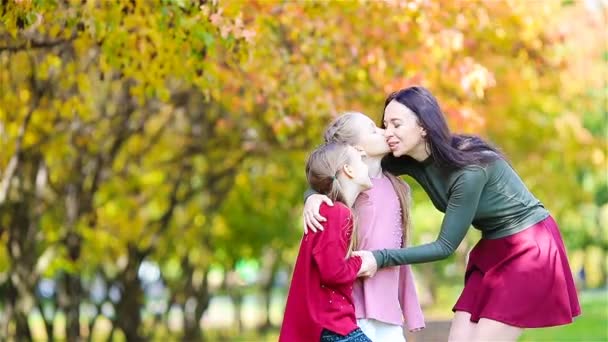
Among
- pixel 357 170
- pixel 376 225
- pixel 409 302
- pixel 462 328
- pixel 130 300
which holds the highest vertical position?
pixel 357 170

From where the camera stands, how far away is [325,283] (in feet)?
20.8

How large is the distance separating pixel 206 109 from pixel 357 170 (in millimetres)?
10650

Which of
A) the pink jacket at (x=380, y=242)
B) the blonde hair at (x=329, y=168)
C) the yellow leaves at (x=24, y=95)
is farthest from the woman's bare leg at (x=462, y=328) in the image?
the yellow leaves at (x=24, y=95)

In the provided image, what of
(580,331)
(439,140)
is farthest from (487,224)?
(580,331)

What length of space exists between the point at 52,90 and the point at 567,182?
1667cm

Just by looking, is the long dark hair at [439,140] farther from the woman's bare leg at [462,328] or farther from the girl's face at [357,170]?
the woman's bare leg at [462,328]

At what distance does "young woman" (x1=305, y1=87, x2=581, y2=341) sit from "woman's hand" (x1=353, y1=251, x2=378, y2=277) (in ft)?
0.78

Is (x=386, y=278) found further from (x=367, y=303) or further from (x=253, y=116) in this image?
(x=253, y=116)

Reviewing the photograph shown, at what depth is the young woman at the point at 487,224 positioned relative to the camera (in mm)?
6699

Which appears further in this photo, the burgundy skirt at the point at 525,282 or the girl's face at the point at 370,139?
the burgundy skirt at the point at 525,282

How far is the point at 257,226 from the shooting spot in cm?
2022

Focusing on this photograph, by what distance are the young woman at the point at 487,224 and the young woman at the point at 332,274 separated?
355mm

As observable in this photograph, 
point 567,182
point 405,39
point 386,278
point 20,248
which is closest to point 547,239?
point 386,278

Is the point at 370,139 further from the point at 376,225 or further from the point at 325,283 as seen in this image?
the point at 325,283
